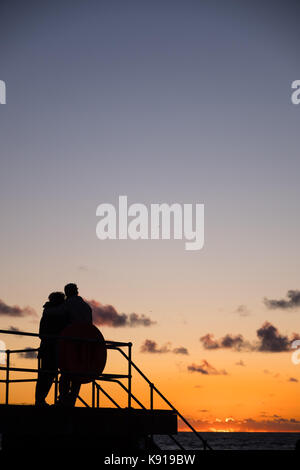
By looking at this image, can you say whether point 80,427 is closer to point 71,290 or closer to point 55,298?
point 55,298

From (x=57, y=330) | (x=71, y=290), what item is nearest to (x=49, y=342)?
(x=57, y=330)

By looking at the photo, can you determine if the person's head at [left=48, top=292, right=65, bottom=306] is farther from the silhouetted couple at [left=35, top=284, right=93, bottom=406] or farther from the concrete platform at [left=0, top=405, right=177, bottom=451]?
the concrete platform at [left=0, top=405, right=177, bottom=451]

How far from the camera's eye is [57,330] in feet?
50.8

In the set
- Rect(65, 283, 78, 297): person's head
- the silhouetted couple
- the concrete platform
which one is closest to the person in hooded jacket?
the silhouetted couple

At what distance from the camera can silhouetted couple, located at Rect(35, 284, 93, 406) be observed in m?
15.1

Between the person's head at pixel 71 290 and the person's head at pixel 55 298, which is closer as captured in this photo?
the person's head at pixel 55 298

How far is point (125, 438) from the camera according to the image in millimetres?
15594

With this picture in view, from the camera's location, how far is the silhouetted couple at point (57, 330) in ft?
49.7

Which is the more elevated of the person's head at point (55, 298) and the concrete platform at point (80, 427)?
the person's head at point (55, 298)

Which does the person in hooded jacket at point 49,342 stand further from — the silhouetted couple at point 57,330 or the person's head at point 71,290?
the person's head at point 71,290

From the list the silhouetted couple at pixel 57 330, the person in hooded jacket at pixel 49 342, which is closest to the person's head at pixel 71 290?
the silhouetted couple at pixel 57 330
